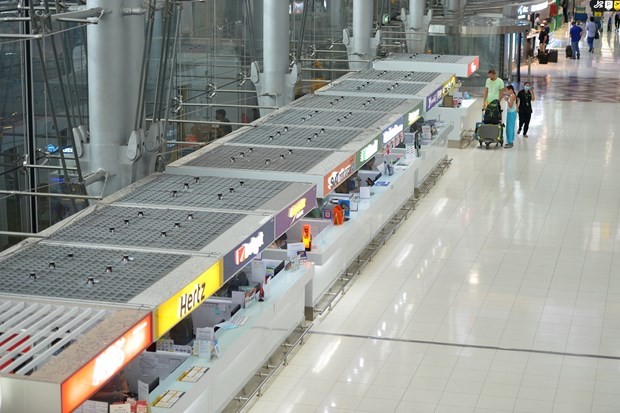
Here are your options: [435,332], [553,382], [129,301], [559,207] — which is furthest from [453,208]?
[129,301]

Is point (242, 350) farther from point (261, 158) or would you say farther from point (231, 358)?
point (261, 158)

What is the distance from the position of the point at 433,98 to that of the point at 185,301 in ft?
34.5

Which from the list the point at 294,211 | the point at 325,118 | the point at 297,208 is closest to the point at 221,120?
the point at 325,118

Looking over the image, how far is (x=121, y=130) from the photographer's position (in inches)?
470

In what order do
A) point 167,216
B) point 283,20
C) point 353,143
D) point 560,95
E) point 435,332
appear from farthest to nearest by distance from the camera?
point 560,95
point 283,20
point 353,143
point 435,332
point 167,216

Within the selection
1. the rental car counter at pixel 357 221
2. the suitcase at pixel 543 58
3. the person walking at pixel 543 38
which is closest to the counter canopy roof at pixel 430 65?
the rental car counter at pixel 357 221

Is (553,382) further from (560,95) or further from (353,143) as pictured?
(560,95)

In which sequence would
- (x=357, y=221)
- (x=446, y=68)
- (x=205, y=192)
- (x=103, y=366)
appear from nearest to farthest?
(x=103, y=366) → (x=205, y=192) → (x=357, y=221) → (x=446, y=68)

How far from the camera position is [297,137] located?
14.7m

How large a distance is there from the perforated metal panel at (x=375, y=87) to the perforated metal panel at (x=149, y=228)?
8171 millimetres

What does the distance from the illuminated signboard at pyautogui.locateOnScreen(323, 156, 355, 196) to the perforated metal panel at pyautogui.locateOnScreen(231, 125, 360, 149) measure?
0.57m

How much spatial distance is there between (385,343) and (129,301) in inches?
175

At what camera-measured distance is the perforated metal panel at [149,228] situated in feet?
32.3

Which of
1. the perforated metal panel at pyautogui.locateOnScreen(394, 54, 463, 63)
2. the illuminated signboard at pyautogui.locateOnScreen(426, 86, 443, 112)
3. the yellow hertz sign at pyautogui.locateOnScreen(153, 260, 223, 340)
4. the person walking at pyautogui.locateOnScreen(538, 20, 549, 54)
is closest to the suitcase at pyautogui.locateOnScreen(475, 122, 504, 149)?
the perforated metal panel at pyautogui.locateOnScreen(394, 54, 463, 63)
